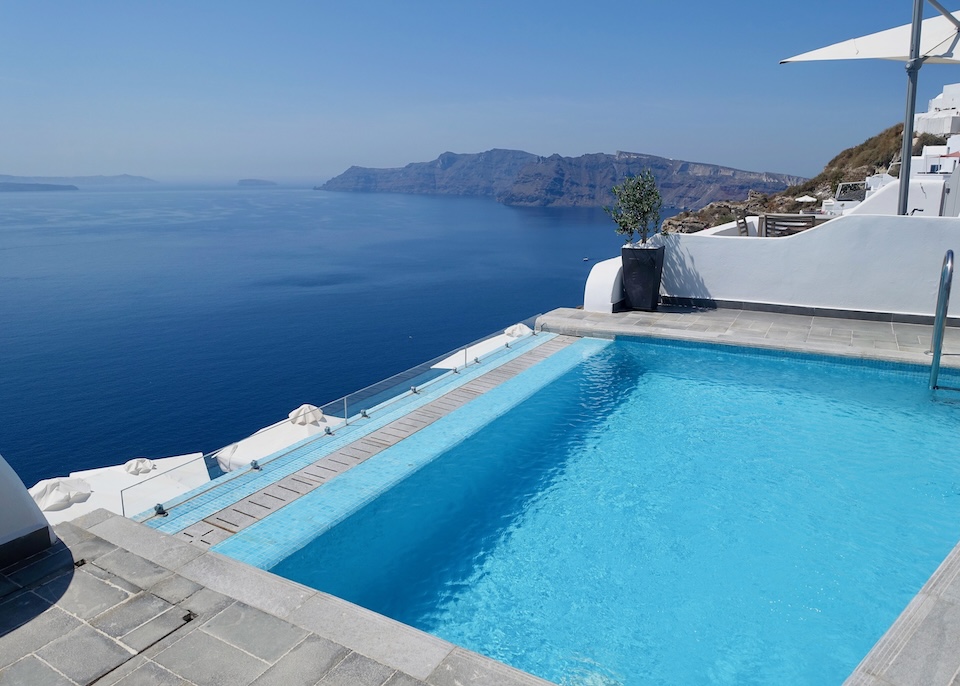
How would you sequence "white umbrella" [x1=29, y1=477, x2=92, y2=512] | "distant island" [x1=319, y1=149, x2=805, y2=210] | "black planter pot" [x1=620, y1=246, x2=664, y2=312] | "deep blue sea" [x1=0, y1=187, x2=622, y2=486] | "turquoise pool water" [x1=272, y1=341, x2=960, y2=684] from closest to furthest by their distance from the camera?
"turquoise pool water" [x1=272, y1=341, x2=960, y2=684]
"white umbrella" [x1=29, y1=477, x2=92, y2=512]
"black planter pot" [x1=620, y1=246, x2=664, y2=312]
"deep blue sea" [x1=0, y1=187, x2=622, y2=486]
"distant island" [x1=319, y1=149, x2=805, y2=210]

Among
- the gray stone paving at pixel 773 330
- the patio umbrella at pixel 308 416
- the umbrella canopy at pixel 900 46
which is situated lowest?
the patio umbrella at pixel 308 416

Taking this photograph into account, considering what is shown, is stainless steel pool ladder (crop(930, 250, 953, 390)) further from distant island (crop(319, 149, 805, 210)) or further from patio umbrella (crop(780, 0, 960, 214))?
distant island (crop(319, 149, 805, 210))

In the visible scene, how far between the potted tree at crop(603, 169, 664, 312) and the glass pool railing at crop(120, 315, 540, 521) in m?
2.64

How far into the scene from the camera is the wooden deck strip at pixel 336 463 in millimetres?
4707

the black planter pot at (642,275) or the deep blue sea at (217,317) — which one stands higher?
the black planter pot at (642,275)

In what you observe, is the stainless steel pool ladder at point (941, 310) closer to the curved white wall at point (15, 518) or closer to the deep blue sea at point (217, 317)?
the curved white wall at point (15, 518)

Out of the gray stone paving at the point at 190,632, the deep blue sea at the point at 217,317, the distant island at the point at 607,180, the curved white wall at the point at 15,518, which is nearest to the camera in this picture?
the gray stone paving at the point at 190,632

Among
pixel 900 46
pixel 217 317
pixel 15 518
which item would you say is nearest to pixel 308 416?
pixel 15 518

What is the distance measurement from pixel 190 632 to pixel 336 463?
108 inches

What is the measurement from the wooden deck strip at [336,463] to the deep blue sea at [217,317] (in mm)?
14982

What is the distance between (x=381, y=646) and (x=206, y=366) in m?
28.0

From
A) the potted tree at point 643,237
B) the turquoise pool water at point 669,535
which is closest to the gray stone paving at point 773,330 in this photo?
the potted tree at point 643,237

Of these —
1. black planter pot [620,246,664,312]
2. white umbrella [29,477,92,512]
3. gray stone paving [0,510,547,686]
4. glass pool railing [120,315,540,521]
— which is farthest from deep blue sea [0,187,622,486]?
gray stone paving [0,510,547,686]

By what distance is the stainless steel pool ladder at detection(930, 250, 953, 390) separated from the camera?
7.03 metres
